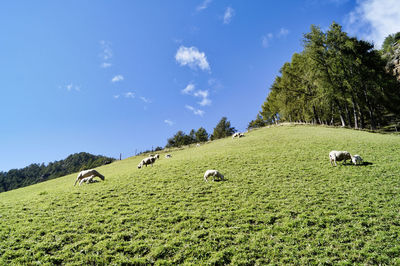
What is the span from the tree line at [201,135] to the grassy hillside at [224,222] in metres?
114

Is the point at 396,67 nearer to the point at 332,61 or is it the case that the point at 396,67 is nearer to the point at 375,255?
the point at 332,61

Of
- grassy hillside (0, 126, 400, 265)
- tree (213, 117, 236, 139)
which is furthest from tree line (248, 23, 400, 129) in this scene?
tree (213, 117, 236, 139)

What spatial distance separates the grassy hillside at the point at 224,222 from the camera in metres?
7.45

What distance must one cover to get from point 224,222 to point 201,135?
13024cm

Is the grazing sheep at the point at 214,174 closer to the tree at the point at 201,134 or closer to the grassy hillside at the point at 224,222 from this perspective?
the grassy hillside at the point at 224,222

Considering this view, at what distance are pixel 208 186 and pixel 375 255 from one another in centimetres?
1076

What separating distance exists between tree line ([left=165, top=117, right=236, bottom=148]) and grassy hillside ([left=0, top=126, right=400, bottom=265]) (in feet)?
375

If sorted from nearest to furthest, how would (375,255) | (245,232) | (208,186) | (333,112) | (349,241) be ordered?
(375,255), (349,241), (245,232), (208,186), (333,112)

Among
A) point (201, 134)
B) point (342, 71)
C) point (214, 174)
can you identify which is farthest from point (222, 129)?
point (214, 174)

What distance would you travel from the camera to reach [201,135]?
14000cm

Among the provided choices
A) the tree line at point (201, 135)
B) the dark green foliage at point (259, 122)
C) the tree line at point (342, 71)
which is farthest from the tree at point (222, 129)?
the tree line at point (342, 71)

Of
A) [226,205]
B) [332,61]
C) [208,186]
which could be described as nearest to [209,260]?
[226,205]

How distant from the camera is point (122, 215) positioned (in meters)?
11.2

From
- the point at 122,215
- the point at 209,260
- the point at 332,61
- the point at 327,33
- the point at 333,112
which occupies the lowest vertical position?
the point at 209,260
